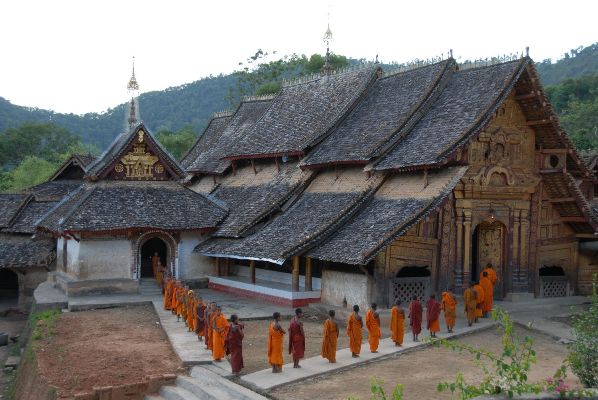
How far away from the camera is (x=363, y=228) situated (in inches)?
749

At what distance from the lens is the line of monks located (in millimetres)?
13492

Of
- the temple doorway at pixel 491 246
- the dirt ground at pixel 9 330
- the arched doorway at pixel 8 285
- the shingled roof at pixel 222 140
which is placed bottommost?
the dirt ground at pixel 9 330

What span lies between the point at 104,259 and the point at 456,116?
12.5 meters

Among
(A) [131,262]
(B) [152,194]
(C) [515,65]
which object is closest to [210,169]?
(B) [152,194]

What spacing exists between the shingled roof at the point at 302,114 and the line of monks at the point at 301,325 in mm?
8429

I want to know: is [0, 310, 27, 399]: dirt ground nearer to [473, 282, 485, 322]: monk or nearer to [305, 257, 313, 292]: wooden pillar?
[305, 257, 313, 292]: wooden pillar

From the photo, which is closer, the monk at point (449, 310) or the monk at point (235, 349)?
the monk at point (235, 349)

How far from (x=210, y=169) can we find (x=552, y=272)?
1501 centimetres

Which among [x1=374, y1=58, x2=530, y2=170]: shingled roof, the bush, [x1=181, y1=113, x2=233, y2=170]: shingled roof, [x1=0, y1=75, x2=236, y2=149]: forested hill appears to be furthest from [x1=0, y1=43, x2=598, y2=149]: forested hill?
the bush

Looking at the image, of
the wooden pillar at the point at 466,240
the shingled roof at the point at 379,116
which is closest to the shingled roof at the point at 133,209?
the shingled roof at the point at 379,116

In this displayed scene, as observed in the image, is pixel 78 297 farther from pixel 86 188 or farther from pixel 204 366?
pixel 204 366

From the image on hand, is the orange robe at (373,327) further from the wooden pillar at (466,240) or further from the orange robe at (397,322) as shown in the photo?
the wooden pillar at (466,240)

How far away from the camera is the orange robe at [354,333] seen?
14328 mm

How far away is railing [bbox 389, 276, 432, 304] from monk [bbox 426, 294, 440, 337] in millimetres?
A: 1966
